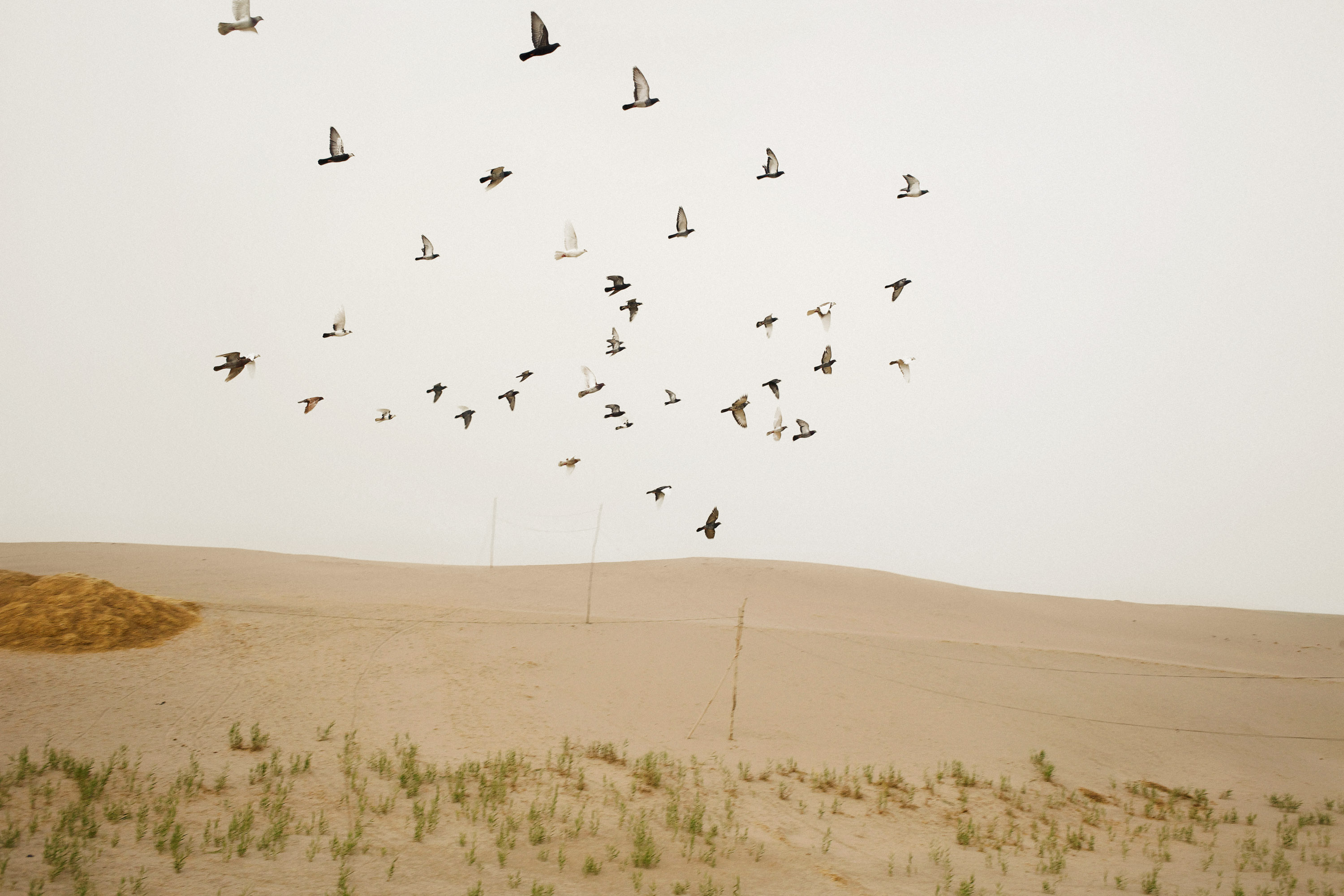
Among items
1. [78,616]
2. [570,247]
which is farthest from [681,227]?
[78,616]

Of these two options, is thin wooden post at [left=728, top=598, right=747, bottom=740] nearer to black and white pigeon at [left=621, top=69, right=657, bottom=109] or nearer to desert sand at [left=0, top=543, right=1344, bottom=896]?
desert sand at [left=0, top=543, right=1344, bottom=896]

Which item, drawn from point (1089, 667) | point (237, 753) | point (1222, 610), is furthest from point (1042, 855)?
point (1222, 610)

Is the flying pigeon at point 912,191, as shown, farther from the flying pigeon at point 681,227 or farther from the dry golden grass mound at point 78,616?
the dry golden grass mound at point 78,616

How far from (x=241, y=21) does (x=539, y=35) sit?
3.33 meters

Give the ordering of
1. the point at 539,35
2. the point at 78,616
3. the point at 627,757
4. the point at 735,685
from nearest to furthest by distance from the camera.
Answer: the point at 539,35
the point at 627,757
the point at 735,685
the point at 78,616

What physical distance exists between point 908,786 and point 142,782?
10.0 meters

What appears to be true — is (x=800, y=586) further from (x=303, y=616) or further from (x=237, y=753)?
(x=237, y=753)

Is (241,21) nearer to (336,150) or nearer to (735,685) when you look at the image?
(336,150)

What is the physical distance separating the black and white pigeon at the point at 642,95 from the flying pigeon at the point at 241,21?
173 inches

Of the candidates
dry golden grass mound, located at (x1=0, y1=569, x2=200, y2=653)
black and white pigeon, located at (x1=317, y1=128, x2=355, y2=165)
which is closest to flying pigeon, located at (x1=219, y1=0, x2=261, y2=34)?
black and white pigeon, located at (x1=317, y1=128, x2=355, y2=165)

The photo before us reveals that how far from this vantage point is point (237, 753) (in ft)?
34.3

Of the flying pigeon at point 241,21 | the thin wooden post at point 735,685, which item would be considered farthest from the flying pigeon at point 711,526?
the flying pigeon at point 241,21

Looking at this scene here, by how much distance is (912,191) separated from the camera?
1373cm

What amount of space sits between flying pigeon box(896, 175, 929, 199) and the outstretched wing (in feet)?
23.6
